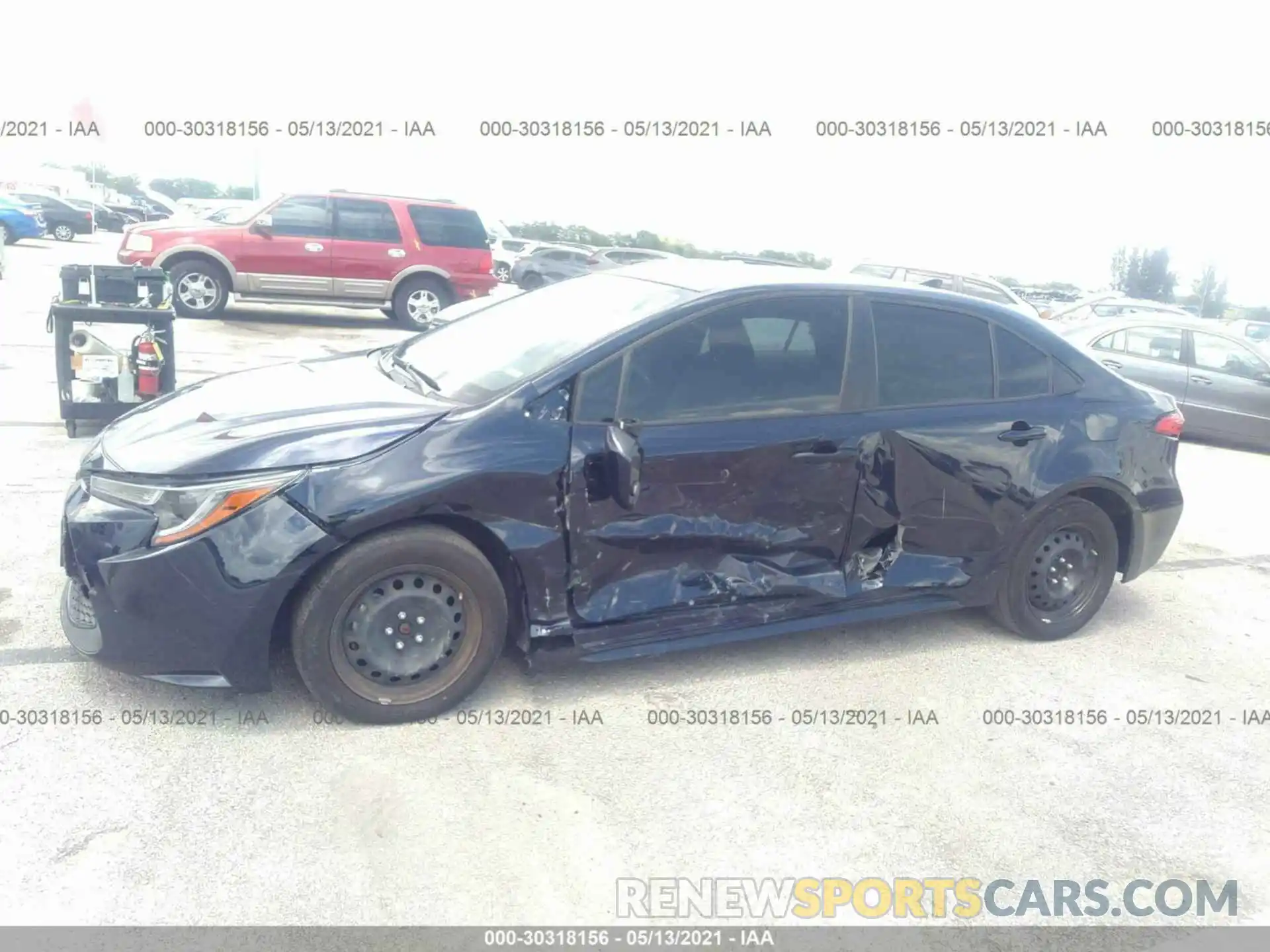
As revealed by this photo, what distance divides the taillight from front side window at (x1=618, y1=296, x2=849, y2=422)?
1776 millimetres

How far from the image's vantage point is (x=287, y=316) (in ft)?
49.3

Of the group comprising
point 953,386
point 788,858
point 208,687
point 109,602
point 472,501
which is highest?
→ point 953,386

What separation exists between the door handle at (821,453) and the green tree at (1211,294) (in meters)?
28.8

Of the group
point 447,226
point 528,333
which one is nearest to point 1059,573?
point 528,333

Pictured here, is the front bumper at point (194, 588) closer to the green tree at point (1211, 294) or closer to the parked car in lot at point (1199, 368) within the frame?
the parked car in lot at point (1199, 368)

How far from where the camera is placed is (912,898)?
3.13 meters

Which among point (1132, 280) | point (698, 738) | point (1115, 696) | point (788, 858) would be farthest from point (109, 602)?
point (1132, 280)

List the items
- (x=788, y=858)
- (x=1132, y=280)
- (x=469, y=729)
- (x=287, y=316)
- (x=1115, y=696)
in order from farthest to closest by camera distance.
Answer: (x=1132, y=280), (x=287, y=316), (x=1115, y=696), (x=469, y=729), (x=788, y=858)

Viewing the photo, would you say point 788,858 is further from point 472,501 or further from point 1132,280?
point 1132,280

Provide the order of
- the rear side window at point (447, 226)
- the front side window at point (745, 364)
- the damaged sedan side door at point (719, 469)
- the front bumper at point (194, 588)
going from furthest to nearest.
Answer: the rear side window at point (447, 226) < the front side window at point (745, 364) < the damaged sedan side door at point (719, 469) < the front bumper at point (194, 588)

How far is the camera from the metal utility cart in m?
7.04

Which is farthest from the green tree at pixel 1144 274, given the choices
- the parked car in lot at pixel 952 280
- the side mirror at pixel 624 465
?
the side mirror at pixel 624 465

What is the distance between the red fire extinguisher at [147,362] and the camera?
7180 millimetres

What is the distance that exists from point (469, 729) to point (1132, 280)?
36.2 metres
